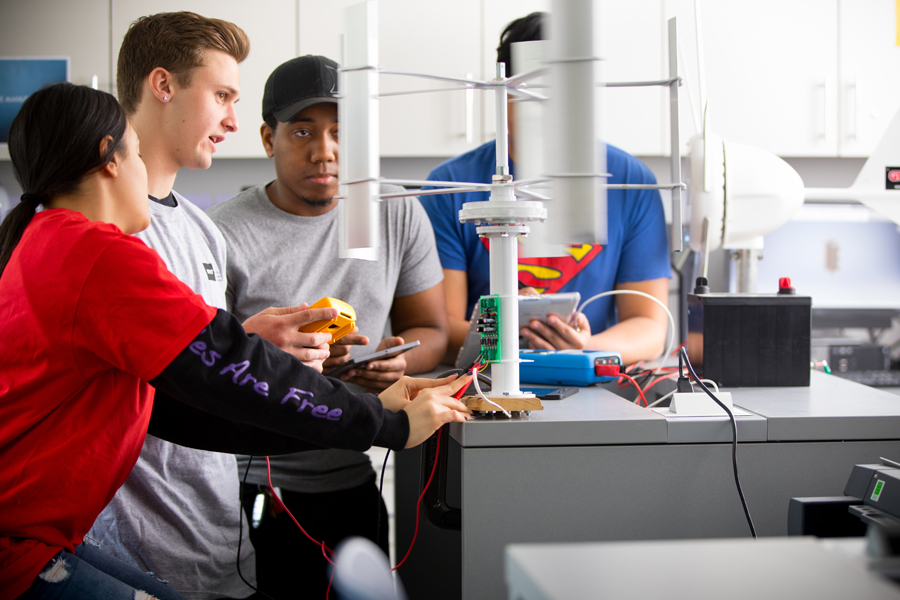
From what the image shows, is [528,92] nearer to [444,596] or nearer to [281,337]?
[281,337]

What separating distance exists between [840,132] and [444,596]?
87.6 inches

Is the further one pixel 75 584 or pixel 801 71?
pixel 801 71

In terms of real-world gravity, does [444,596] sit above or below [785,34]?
below

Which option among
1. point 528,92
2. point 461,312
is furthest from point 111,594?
point 461,312

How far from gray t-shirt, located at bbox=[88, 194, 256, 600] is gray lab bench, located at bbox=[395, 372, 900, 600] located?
0.52 metres

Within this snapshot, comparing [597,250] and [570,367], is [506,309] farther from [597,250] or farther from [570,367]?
[597,250]

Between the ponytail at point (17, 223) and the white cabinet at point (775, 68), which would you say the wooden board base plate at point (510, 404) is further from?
the white cabinet at point (775, 68)

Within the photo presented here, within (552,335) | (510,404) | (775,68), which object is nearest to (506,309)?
(510,404)

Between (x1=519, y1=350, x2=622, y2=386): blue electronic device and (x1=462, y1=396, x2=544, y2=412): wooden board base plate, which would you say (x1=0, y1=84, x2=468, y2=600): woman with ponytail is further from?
(x1=519, y1=350, x2=622, y2=386): blue electronic device

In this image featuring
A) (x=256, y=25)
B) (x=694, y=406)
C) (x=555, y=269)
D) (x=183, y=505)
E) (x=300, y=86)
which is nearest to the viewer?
(x=694, y=406)

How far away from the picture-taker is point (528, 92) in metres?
0.88

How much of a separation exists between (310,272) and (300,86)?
1.19 ft

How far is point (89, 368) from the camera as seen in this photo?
76 centimetres

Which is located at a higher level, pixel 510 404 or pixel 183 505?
pixel 510 404
